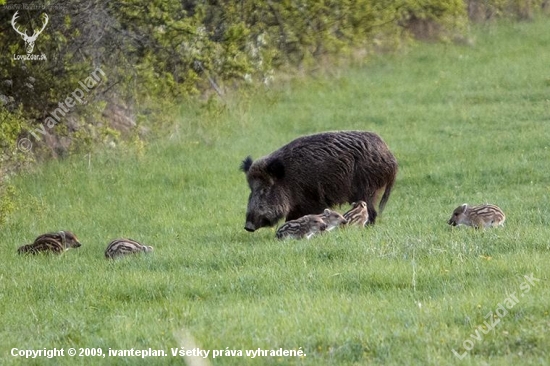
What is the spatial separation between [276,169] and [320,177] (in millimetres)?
717

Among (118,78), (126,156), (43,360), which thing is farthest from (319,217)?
(126,156)

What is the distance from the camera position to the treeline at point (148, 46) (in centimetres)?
1850

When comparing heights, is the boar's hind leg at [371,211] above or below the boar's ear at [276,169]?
below

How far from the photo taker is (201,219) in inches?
702

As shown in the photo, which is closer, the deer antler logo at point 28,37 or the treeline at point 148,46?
the deer antler logo at point 28,37

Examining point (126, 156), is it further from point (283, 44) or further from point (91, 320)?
point (91, 320)

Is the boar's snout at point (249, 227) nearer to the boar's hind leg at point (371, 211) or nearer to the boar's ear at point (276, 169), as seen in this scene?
the boar's ear at point (276, 169)

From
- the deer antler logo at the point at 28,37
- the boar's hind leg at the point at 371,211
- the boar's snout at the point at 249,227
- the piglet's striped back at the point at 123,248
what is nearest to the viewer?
the piglet's striped back at the point at 123,248

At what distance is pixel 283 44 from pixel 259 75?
1.16 metres

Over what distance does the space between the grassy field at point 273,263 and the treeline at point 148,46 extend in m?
1.40

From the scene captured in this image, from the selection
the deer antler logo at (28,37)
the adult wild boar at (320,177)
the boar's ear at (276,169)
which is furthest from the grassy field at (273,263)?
the deer antler logo at (28,37)

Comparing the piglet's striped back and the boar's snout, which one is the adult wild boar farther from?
the piglet's striped back

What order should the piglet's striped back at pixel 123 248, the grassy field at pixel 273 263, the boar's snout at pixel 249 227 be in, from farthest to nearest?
the boar's snout at pixel 249 227, the piglet's striped back at pixel 123 248, the grassy field at pixel 273 263

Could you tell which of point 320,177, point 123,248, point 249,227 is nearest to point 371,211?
point 320,177
